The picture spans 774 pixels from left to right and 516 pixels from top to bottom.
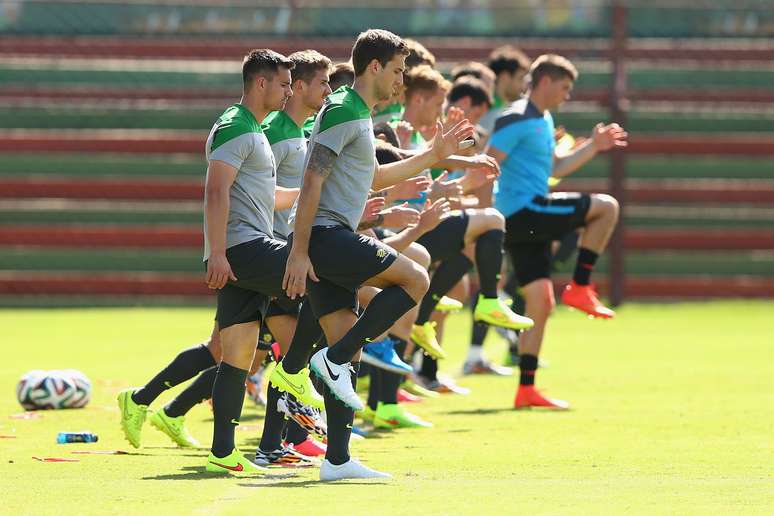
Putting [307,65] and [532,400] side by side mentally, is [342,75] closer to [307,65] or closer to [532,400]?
[307,65]

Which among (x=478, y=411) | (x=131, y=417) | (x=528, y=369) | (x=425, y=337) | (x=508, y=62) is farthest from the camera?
(x=508, y=62)

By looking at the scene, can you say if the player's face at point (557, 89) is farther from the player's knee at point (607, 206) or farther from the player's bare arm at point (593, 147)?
the player's knee at point (607, 206)

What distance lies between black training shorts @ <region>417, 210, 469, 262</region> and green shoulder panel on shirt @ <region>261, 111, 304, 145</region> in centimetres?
172

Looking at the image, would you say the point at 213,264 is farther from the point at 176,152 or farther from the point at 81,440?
the point at 176,152

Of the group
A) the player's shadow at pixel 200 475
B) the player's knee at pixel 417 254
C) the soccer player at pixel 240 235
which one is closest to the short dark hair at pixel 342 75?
the player's knee at pixel 417 254

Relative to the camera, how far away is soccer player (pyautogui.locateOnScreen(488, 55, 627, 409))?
1034 cm

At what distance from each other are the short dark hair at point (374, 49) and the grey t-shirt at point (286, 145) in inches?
40.4

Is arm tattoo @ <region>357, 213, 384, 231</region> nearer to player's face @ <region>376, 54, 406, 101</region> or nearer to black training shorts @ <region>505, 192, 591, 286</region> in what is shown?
player's face @ <region>376, 54, 406, 101</region>

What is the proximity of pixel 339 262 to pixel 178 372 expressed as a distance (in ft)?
5.54

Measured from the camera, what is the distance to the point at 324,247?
6.81 m

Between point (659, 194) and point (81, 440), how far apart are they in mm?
13420

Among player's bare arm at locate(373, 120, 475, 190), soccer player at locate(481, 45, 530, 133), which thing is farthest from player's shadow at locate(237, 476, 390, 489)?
soccer player at locate(481, 45, 530, 133)

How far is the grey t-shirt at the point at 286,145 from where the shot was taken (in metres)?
7.89

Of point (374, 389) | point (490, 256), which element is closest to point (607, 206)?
point (490, 256)
